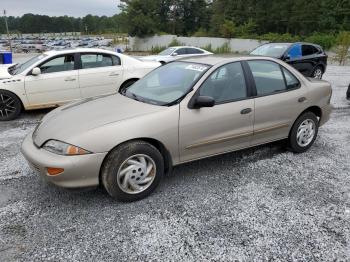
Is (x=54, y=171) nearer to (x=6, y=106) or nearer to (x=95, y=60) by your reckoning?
(x=6, y=106)

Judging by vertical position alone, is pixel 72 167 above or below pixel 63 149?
below

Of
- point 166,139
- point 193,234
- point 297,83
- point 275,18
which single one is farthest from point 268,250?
point 275,18

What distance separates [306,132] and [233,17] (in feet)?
203

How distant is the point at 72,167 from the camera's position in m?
3.16

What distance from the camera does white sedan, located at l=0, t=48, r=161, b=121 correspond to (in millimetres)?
6707

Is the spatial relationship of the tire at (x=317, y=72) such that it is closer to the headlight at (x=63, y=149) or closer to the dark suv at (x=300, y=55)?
the dark suv at (x=300, y=55)

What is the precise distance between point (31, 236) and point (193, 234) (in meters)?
1.48

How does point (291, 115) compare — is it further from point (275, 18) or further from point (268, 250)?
point (275, 18)

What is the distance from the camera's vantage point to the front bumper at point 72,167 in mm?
3168

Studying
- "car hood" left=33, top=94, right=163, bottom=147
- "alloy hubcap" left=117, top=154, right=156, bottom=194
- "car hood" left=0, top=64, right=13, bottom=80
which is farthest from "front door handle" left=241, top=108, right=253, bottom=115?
"car hood" left=0, top=64, right=13, bottom=80

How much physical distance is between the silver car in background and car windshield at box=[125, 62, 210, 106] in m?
0.01

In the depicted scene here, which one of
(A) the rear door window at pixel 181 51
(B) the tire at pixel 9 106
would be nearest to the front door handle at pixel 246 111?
(B) the tire at pixel 9 106

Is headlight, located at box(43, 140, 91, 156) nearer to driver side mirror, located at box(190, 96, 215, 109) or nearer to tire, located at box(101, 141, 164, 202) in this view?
tire, located at box(101, 141, 164, 202)

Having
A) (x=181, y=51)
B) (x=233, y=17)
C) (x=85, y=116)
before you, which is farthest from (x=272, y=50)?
(x=233, y=17)
